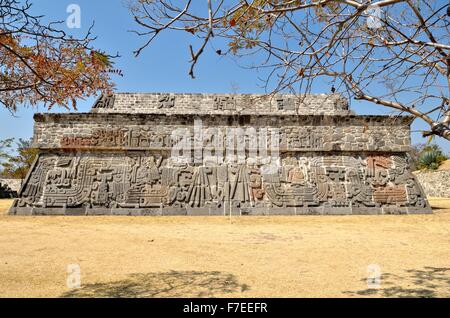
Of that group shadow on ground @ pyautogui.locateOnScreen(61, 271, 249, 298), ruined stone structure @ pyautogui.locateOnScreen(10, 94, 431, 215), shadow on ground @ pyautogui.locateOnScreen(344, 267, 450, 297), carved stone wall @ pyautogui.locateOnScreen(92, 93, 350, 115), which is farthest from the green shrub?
shadow on ground @ pyautogui.locateOnScreen(61, 271, 249, 298)

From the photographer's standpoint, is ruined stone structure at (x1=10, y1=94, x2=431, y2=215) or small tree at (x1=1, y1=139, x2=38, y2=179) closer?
ruined stone structure at (x1=10, y1=94, x2=431, y2=215)

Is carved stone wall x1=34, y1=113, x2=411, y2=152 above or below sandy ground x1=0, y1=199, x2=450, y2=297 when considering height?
above

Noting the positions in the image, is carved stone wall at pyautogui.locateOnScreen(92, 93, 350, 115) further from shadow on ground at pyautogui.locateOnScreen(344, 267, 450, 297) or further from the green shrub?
the green shrub

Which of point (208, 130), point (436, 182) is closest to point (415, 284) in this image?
point (208, 130)

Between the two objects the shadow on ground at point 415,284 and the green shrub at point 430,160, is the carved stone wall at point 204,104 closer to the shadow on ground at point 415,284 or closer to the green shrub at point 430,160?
the shadow on ground at point 415,284

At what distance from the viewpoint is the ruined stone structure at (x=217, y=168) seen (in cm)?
950

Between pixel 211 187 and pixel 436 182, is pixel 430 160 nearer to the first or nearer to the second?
pixel 436 182

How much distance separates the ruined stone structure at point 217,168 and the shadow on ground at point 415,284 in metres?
5.86

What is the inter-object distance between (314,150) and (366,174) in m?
1.74

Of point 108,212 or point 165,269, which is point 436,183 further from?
point 165,269

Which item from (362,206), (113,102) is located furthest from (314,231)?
(113,102)

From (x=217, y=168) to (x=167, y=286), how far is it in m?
6.93

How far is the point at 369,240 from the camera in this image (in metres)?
5.76

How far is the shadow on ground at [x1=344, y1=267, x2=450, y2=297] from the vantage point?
9.50 ft
